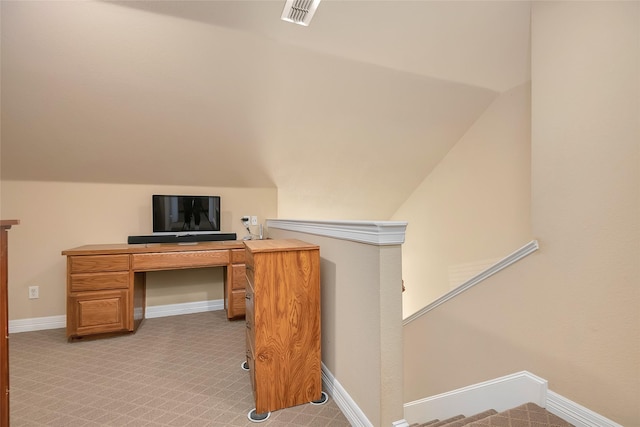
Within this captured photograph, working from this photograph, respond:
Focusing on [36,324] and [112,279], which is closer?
[112,279]

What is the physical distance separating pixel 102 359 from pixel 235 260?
4.54 ft

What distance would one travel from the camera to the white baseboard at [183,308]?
350 centimetres

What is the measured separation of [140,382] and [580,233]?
2.92 meters

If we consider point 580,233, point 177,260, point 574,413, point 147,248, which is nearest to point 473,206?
point 580,233

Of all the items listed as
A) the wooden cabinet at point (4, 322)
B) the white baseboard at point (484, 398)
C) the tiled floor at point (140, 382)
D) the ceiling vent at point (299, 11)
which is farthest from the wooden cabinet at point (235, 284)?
the ceiling vent at point (299, 11)

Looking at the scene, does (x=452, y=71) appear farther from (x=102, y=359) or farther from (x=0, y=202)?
→ (x=0, y=202)

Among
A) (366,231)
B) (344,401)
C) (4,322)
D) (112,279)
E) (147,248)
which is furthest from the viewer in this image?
(147,248)

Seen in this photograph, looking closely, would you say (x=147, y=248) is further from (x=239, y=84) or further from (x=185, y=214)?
(x=239, y=84)

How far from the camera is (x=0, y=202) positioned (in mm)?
3033

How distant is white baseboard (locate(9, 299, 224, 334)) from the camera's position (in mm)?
3088

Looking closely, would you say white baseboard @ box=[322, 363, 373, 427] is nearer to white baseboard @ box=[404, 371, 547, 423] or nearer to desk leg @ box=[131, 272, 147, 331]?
white baseboard @ box=[404, 371, 547, 423]

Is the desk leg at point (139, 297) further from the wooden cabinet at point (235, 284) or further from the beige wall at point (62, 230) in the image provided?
the wooden cabinet at point (235, 284)

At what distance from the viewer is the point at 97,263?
2797 millimetres

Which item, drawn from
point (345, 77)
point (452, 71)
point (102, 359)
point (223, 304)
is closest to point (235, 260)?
point (223, 304)
